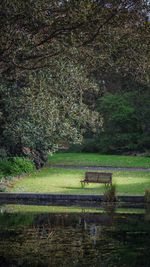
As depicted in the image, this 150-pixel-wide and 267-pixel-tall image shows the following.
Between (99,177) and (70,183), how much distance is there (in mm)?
2731

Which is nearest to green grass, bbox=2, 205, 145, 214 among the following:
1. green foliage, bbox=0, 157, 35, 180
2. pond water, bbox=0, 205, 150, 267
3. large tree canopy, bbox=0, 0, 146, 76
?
pond water, bbox=0, 205, 150, 267

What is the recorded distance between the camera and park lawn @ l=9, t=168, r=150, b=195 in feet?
90.6

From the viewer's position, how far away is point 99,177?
29.6 meters

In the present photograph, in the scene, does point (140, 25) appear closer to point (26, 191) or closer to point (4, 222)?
point (4, 222)

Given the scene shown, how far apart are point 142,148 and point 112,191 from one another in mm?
31333

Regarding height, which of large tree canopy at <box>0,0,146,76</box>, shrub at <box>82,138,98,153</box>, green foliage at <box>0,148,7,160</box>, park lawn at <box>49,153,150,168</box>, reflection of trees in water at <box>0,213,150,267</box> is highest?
shrub at <box>82,138,98,153</box>

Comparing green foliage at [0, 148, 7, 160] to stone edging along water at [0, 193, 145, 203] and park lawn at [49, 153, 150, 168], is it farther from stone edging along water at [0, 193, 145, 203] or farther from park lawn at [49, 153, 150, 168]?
park lawn at [49, 153, 150, 168]

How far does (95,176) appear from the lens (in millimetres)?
29734

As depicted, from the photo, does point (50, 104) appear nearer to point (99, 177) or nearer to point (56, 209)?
point (56, 209)

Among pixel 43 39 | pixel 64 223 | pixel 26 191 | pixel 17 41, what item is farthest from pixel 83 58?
pixel 26 191

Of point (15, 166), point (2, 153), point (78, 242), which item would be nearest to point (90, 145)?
point (15, 166)

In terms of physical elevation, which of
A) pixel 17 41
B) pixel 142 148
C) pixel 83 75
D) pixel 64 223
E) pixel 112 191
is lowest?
pixel 64 223

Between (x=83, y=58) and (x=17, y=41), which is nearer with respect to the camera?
(x=17, y=41)

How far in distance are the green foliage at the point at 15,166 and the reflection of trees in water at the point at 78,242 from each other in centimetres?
1422
